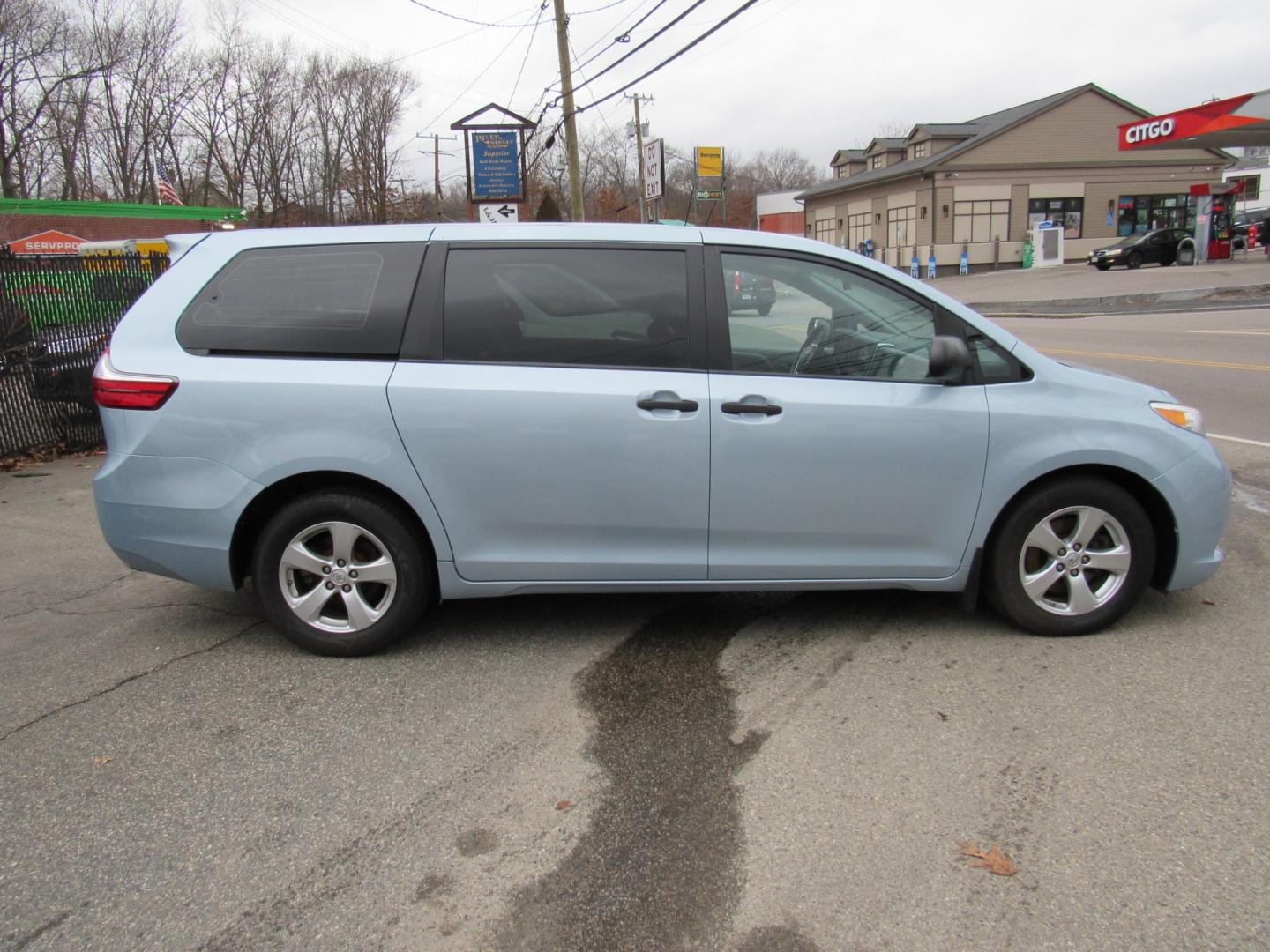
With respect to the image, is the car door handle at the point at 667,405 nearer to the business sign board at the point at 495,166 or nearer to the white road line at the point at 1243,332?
the white road line at the point at 1243,332

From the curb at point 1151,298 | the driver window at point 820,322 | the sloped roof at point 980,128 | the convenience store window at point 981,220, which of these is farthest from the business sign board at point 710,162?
the driver window at point 820,322

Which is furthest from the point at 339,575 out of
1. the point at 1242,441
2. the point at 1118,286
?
the point at 1118,286

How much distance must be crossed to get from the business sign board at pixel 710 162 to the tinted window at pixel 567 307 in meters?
47.7

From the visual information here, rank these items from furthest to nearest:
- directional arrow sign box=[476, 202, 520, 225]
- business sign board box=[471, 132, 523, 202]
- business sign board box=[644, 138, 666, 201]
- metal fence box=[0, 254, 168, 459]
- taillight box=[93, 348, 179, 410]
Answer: business sign board box=[471, 132, 523, 202], business sign board box=[644, 138, 666, 201], directional arrow sign box=[476, 202, 520, 225], metal fence box=[0, 254, 168, 459], taillight box=[93, 348, 179, 410]

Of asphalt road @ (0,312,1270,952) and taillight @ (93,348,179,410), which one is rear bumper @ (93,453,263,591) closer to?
taillight @ (93,348,179,410)

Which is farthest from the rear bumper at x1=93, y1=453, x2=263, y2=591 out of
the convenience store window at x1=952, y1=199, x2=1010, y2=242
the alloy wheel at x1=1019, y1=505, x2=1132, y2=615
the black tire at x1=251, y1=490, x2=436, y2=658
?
the convenience store window at x1=952, y1=199, x2=1010, y2=242

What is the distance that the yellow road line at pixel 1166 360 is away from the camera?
37.7ft

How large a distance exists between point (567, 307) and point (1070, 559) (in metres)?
2.38

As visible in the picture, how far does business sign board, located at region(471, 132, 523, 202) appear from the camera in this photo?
20.0m

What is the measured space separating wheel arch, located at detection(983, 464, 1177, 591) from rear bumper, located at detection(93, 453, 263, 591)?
10.3 feet

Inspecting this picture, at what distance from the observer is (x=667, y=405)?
363 centimetres

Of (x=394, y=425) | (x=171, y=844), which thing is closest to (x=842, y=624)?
(x=394, y=425)

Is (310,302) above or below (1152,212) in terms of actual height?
below

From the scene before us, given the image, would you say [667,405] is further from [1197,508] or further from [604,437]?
[1197,508]
